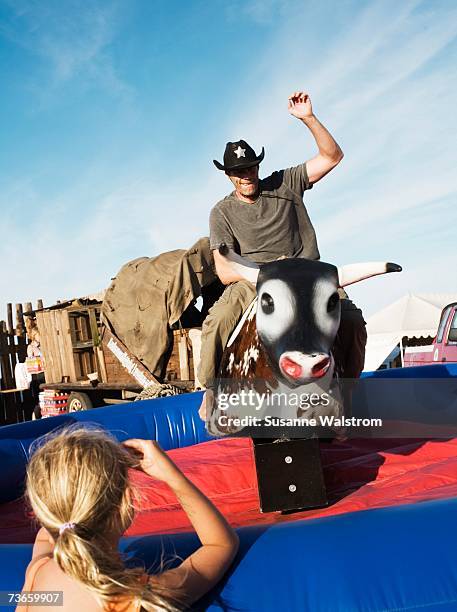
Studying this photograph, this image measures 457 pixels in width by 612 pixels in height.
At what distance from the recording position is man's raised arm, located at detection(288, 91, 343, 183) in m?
3.12

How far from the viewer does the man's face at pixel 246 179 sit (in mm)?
3146

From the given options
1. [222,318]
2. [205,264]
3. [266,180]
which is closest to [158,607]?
[222,318]

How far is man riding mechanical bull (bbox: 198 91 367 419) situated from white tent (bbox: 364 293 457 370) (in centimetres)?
859

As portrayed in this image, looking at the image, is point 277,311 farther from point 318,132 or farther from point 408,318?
point 408,318

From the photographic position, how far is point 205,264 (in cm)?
693

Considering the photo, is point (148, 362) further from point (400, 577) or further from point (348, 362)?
point (400, 577)

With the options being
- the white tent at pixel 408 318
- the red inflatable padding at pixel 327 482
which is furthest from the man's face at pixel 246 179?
the white tent at pixel 408 318

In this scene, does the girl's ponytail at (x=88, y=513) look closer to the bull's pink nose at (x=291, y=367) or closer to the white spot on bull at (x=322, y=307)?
the bull's pink nose at (x=291, y=367)

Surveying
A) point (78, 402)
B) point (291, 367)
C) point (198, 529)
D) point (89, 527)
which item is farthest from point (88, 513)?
point (78, 402)

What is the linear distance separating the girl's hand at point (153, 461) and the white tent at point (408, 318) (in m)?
10.3

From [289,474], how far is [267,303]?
90cm

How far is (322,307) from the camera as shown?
2480mm

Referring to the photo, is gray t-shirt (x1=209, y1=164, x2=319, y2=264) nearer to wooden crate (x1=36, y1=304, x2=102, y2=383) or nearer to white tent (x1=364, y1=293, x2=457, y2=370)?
wooden crate (x1=36, y1=304, x2=102, y2=383)

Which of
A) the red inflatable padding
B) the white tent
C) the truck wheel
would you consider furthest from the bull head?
the white tent
